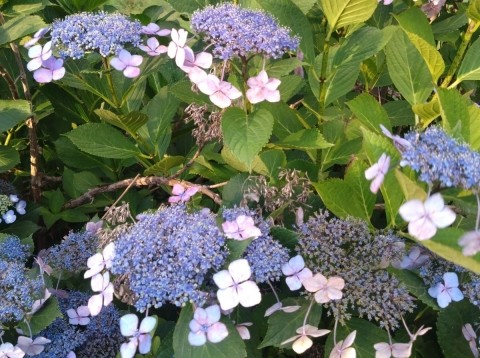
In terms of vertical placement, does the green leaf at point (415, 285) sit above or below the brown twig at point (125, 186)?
above

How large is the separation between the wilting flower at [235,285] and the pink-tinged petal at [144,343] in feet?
0.48

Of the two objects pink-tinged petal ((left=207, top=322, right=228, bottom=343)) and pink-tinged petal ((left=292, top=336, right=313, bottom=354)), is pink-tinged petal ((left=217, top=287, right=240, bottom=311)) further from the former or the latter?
pink-tinged petal ((left=292, top=336, right=313, bottom=354))

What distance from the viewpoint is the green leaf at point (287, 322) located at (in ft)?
3.17

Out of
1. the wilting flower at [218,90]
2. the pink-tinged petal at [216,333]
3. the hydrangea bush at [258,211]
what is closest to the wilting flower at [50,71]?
the hydrangea bush at [258,211]

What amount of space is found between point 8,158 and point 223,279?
824 mm

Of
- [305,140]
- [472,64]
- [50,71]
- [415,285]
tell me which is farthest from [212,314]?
[472,64]

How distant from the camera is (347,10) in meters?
1.21

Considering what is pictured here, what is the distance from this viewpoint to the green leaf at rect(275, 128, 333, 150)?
117 centimetres

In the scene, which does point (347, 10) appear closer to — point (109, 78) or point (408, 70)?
point (408, 70)

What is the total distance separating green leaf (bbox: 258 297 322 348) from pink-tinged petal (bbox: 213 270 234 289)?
0.14 metres

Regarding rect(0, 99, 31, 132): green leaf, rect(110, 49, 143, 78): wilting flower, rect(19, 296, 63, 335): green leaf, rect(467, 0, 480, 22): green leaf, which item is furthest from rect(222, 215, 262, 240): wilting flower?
rect(467, 0, 480, 22): green leaf

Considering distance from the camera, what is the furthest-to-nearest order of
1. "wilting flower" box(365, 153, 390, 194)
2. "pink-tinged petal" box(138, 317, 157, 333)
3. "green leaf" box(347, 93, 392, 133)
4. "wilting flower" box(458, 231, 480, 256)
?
"green leaf" box(347, 93, 392, 133) < "pink-tinged petal" box(138, 317, 157, 333) < "wilting flower" box(365, 153, 390, 194) < "wilting flower" box(458, 231, 480, 256)

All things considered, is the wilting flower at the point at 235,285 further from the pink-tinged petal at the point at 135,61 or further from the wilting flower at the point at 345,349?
the pink-tinged petal at the point at 135,61

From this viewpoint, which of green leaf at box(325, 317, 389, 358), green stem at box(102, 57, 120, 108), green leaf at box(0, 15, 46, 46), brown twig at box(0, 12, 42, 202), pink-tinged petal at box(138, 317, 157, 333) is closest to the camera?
pink-tinged petal at box(138, 317, 157, 333)
